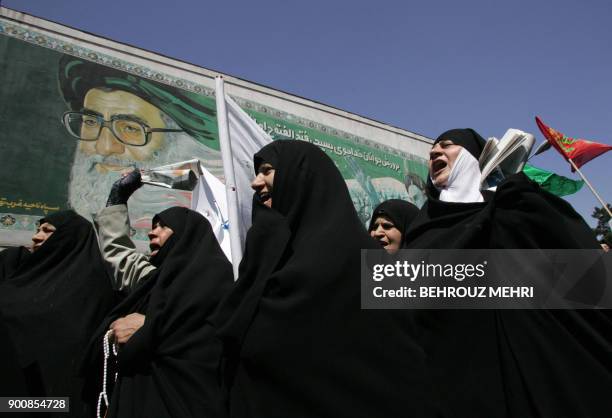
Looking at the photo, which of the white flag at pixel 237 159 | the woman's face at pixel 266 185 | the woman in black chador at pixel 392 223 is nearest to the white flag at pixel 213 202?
the white flag at pixel 237 159

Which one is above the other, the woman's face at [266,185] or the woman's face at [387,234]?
the woman's face at [387,234]

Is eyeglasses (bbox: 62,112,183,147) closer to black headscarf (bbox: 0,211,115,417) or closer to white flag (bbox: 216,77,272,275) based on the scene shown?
white flag (bbox: 216,77,272,275)

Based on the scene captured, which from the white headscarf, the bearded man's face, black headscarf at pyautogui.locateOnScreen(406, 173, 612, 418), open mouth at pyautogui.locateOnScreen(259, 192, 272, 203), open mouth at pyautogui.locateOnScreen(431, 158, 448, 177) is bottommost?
black headscarf at pyautogui.locateOnScreen(406, 173, 612, 418)

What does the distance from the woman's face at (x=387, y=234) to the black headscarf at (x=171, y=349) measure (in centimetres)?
80

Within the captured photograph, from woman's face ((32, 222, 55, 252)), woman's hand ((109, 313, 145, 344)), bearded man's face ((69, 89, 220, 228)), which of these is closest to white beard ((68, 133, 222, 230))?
bearded man's face ((69, 89, 220, 228))

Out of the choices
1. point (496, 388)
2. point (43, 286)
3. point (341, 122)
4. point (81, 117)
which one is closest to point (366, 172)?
point (341, 122)

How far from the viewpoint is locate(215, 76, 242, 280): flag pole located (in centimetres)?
218

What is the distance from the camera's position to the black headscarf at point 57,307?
72.7 inches

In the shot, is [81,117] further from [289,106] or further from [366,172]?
[366,172]

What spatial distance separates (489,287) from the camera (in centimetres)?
133

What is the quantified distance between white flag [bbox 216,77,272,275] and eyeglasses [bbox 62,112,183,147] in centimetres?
407

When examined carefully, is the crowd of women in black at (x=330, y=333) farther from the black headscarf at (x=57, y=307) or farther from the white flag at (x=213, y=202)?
the white flag at (x=213, y=202)

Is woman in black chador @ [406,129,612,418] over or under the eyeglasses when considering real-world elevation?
under

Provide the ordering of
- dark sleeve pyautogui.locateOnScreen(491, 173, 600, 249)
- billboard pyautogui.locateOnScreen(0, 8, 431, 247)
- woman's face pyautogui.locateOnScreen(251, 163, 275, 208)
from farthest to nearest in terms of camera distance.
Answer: billboard pyautogui.locateOnScreen(0, 8, 431, 247), woman's face pyautogui.locateOnScreen(251, 163, 275, 208), dark sleeve pyautogui.locateOnScreen(491, 173, 600, 249)
